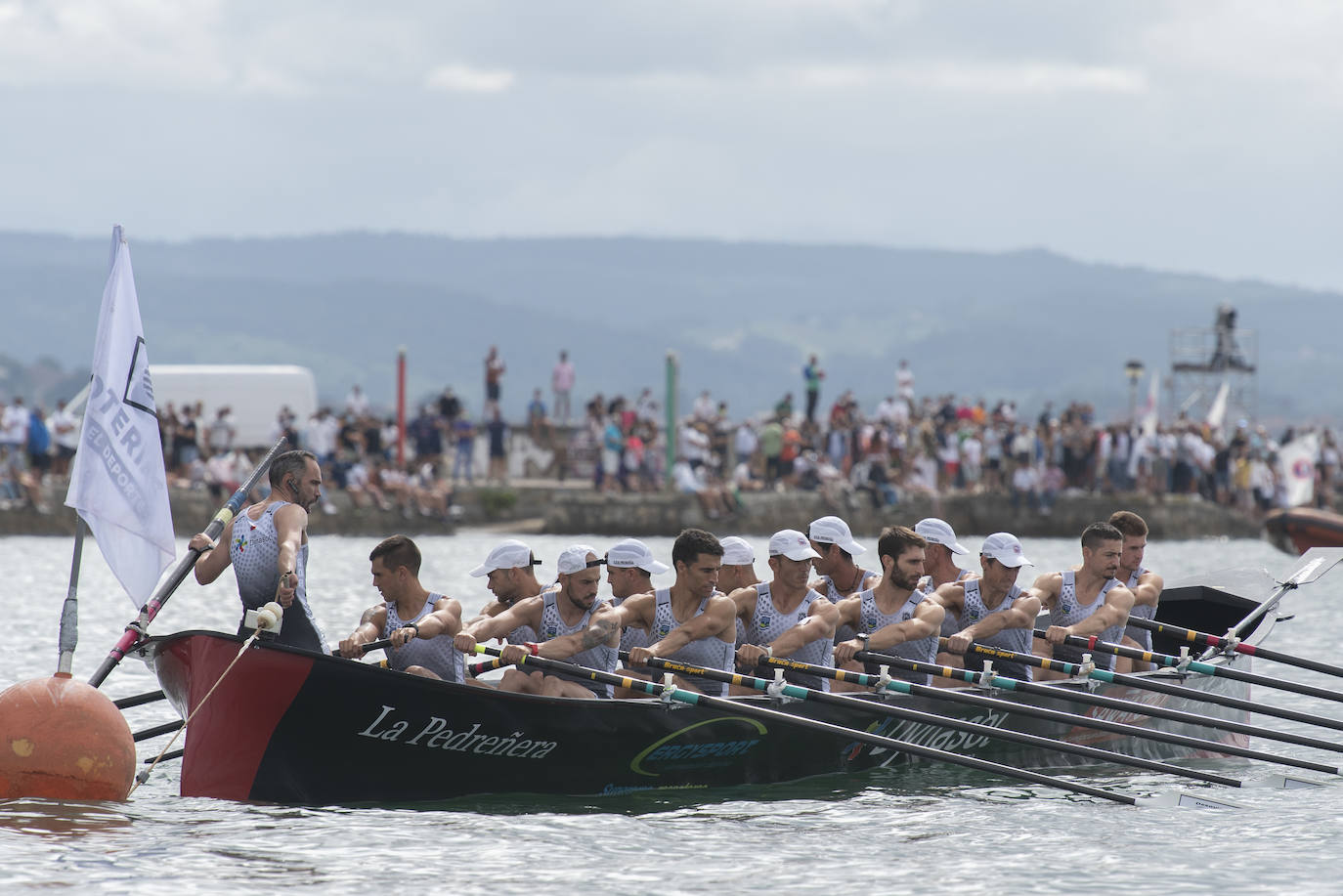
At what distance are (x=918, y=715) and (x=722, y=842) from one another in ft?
6.31

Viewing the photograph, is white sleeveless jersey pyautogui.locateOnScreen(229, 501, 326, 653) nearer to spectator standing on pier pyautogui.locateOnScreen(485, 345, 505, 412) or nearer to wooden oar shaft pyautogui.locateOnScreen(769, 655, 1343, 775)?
wooden oar shaft pyautogui.locateOnScreen(769, 655, 1343, 775)

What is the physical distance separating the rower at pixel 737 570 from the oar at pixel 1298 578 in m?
4.24

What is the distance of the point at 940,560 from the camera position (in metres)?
14.1

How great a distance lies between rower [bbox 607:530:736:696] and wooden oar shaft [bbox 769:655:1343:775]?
0.44 m

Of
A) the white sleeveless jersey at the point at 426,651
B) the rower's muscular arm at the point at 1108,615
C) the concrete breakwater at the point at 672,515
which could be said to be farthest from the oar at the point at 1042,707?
the concrete breakwater at the point at 672,515

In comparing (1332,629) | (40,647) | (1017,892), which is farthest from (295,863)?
(1332,629)

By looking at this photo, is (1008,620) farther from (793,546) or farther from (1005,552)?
(793,546)

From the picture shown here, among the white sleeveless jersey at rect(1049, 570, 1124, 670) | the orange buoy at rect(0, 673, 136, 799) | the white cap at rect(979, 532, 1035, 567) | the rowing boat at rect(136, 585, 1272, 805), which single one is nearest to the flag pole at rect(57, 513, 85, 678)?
the orange buoy at rect(0, 673, 136, 799)

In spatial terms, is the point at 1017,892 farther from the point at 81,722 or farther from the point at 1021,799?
the point at 81,722

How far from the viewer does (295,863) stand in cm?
1021

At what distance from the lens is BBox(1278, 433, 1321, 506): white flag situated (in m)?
40.7

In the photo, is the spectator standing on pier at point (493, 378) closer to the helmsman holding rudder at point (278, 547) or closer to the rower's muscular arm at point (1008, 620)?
the rower's muscular arm at point (1008, 620)

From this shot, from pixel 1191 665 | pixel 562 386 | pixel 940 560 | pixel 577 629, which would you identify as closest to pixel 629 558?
pixel 577 629

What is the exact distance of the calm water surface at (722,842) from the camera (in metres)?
10.1
